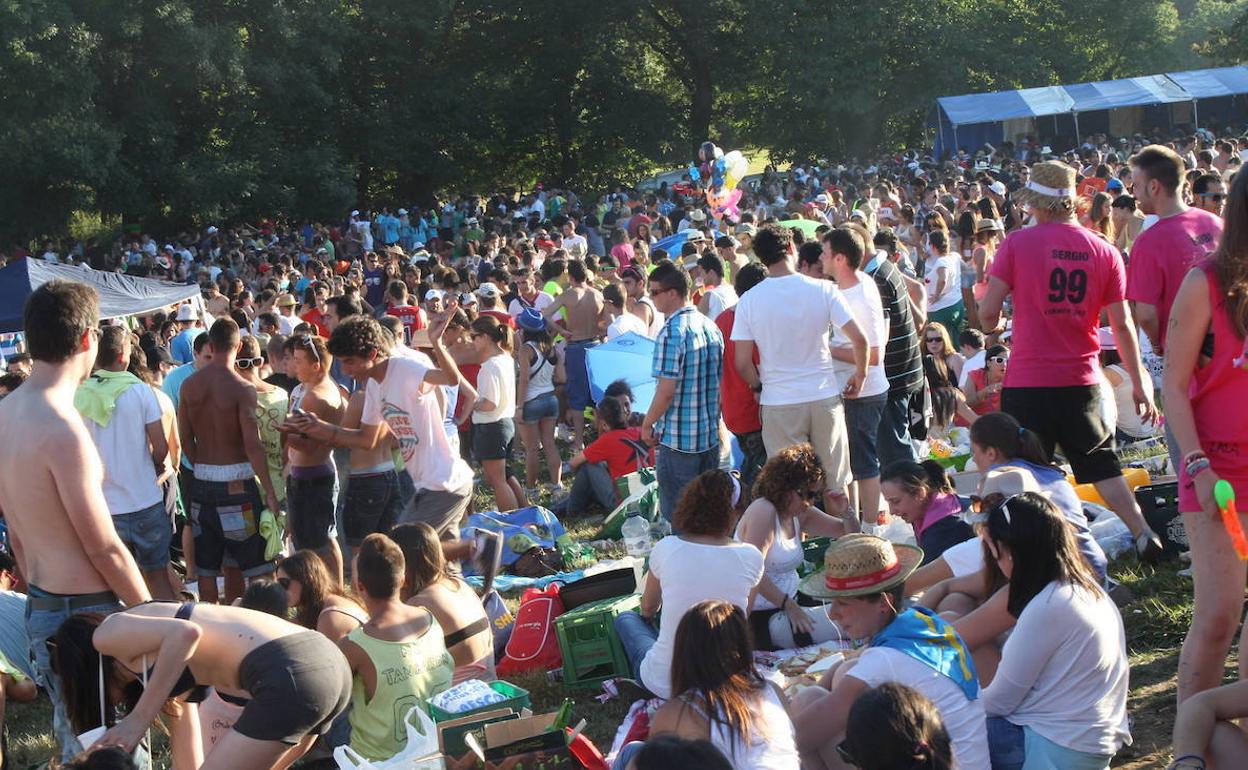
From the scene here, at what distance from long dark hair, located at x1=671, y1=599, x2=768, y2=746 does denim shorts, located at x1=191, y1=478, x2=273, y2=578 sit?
4144 millimetres

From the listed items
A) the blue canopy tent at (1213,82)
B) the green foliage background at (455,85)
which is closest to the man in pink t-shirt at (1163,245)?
the green foliage background at (455,85)

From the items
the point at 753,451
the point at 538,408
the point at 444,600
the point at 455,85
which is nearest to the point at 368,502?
the point at 444,600

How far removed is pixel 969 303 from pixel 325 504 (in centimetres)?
723

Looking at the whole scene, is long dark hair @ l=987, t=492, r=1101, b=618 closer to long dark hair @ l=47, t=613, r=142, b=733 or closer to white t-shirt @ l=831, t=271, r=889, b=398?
long dark hair @ l=47, t=613, r=142, b=733

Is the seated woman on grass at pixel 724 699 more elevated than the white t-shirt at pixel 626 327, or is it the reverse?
the white t-shirt at pixel 626 327

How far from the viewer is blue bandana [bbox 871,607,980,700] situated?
3.76m

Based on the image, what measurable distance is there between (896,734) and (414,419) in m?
4.24

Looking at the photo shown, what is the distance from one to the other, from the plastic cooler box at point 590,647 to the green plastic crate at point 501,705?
956mm

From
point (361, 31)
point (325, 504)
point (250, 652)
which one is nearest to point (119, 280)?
point (325, 504)

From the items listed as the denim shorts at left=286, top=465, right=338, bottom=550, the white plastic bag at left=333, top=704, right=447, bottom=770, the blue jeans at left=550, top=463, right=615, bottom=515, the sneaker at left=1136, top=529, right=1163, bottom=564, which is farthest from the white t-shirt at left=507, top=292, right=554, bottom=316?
the white plastic bag at left=333, top=704, right=447, bottom=770

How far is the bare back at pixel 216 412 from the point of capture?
23.5ft

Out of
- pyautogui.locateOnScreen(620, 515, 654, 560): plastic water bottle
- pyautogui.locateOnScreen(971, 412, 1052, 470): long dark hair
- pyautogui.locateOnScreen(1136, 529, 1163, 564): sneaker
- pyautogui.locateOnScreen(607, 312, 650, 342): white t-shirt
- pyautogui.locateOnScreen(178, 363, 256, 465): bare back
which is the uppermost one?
pyautogui.locateOnScreen(607, 312, 650, 342): white t-shirt

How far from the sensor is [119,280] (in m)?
14.8

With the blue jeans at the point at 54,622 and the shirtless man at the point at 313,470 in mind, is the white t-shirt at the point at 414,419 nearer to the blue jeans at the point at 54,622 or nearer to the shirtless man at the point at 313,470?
the shirtless man at the point at 313,470
